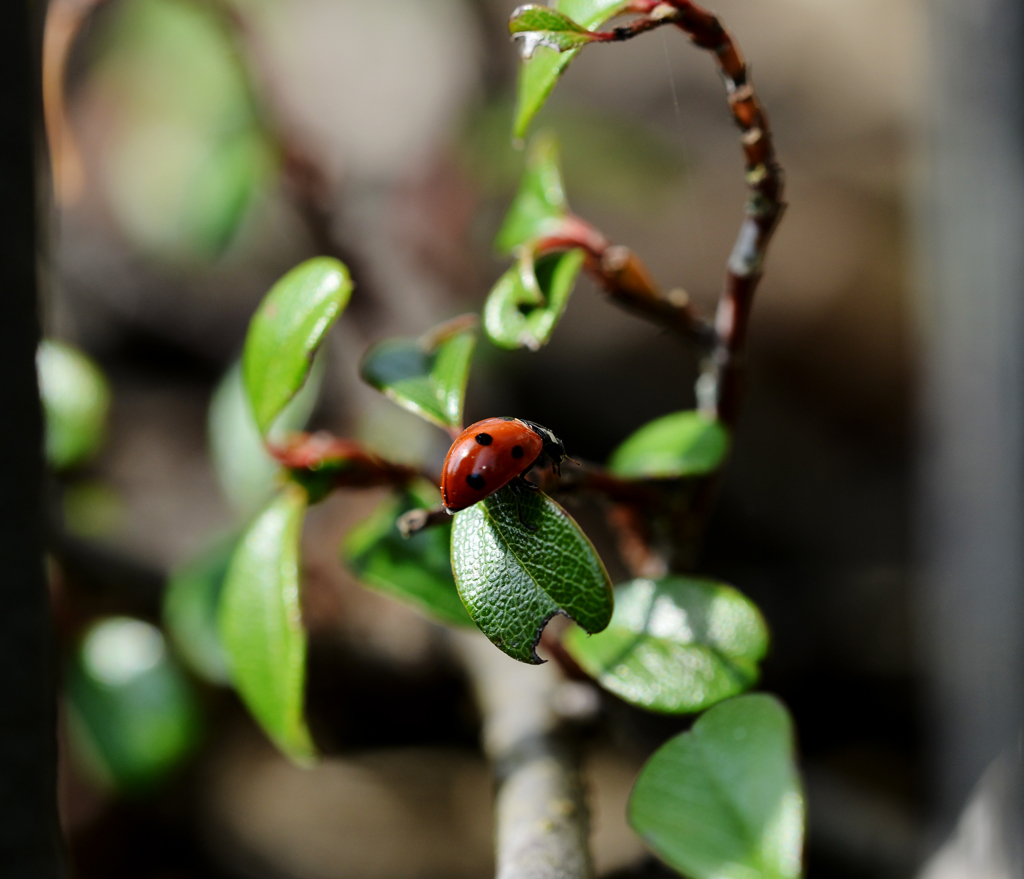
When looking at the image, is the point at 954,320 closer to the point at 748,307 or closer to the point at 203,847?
the point at 748,307

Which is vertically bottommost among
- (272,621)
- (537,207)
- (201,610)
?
(201,610)

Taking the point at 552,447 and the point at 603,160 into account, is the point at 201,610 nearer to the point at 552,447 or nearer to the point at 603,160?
the point at 552,447

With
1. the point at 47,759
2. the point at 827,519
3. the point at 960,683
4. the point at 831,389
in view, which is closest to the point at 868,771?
the point at 960,683

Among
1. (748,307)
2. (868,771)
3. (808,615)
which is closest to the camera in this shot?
(748,307)

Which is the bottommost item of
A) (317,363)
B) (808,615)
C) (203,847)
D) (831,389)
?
(203,847)

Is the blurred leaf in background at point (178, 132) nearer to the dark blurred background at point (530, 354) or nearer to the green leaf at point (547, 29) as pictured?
the dark blurred background at point (530, 354)

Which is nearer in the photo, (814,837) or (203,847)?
(814,837)

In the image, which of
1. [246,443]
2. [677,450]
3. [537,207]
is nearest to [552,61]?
[537,207]
